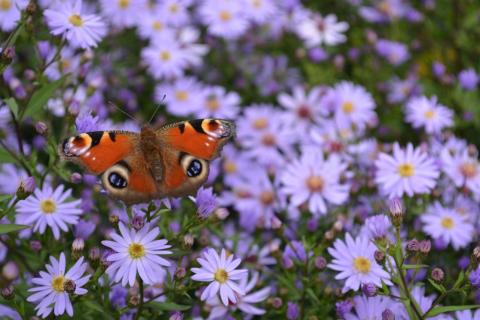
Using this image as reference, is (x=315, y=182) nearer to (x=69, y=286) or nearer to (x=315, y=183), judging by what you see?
(x=315, y=183)

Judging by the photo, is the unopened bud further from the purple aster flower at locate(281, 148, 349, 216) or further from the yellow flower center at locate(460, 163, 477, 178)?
the yellow flower center at locate(460, 163, 477, 178)

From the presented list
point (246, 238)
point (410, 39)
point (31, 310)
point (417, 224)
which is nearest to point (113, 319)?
point (31, 310)

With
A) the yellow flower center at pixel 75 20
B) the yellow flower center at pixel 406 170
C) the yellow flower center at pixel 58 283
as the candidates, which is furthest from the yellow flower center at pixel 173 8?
the yellow flower center at pixel 58 283

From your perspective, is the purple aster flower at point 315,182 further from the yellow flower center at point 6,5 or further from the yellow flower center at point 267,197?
the yellow flower center at point 6,5

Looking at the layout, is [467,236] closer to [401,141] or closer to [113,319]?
[401,141]

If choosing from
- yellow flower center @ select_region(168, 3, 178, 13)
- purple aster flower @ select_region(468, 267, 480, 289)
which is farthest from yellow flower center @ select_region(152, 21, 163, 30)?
purple aster flower @ select_region(468, 267, 480, 289)
